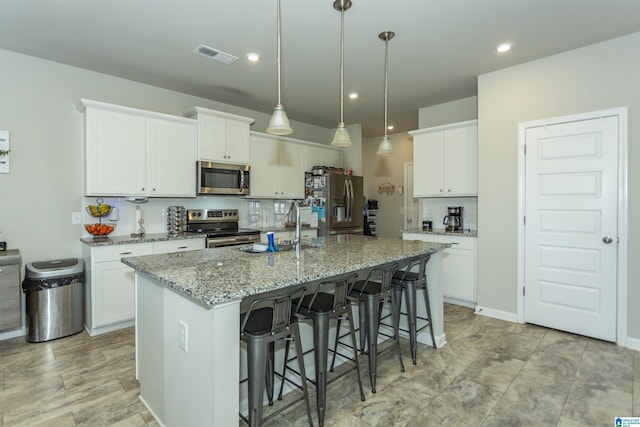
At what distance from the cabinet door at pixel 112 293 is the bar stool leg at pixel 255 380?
241cm

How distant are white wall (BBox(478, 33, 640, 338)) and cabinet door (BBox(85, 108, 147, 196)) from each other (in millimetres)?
3868

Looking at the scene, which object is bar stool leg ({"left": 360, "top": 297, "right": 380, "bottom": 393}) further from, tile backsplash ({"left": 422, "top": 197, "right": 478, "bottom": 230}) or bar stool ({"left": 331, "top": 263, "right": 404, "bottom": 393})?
tile backsplash ({"left": 422, "top": 197, "right": 478, "bottom": 230})

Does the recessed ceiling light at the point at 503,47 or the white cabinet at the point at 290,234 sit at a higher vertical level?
the recessed ceiling light at the point at 503,47

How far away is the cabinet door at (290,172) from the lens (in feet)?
17.2

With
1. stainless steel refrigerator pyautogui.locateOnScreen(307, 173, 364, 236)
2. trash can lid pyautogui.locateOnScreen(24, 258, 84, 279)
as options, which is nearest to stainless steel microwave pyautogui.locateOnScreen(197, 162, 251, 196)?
stainless steel refrigerator pyautogui.locateOnScreen(307, 173, 364, 236)

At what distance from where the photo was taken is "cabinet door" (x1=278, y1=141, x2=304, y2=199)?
17.2 feet

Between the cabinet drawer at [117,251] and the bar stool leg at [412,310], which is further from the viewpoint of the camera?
the cabinet drawer at [117,251]

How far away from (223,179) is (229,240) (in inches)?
32.5

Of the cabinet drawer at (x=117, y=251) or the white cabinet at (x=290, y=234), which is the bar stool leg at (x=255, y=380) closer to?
the cabinet drawer at (x=117, y=251)

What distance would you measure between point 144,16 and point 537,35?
10.9ft

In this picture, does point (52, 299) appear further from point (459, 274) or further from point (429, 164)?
point (429, 164)

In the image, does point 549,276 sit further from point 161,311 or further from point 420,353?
point 161,311

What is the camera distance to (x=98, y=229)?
355 cm

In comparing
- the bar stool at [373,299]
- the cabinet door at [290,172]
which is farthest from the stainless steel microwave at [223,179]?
the bar stool at [373,299]
